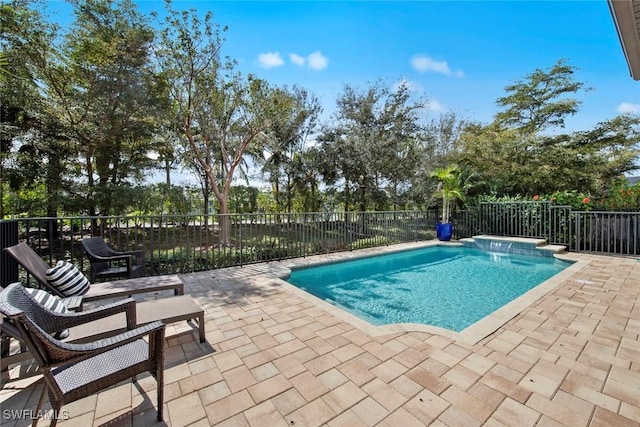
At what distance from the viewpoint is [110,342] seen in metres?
1.55

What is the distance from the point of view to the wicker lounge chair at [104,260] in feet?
12.7

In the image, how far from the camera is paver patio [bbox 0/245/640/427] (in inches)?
65.4

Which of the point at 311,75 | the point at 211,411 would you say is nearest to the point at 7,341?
the point at 211,411

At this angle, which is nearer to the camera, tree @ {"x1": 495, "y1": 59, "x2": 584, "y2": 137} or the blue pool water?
the blue pool water

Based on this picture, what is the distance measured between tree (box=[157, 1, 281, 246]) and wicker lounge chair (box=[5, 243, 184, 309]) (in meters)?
2.44

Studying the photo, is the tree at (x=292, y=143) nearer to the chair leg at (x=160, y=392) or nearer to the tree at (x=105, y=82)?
the tree at (x=105, y=82)

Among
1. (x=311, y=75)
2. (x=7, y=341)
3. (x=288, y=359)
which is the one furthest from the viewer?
(x=311, y=75)

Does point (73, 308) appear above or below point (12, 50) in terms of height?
below

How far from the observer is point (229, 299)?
3.77 meters

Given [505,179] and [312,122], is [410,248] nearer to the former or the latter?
[505,179]

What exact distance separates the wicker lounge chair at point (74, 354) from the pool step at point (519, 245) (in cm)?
907

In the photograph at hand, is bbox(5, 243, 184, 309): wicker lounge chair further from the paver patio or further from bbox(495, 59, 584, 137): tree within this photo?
bbox(495, 59, 584, 137): tree

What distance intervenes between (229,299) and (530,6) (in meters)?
7.59

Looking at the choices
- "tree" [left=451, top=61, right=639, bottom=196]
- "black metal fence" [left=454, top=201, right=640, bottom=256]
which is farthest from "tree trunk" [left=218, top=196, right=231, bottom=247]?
"tree" [left=451, top=61, right=639, bottom=196]
